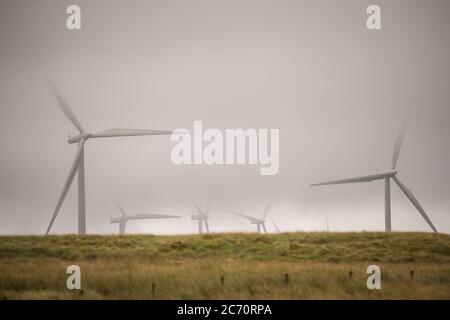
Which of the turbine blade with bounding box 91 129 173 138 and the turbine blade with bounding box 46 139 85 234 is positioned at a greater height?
the turbine blade with bounding box 91 129 173 138

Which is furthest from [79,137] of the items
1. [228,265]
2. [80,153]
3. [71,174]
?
[228,265]

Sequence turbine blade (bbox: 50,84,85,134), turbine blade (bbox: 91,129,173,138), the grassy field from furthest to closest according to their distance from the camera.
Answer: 1. turbine blade (bbox: 91,129,173,138)
2. turbine blade (bbox: 50,84,85,134)
3. the grassy field

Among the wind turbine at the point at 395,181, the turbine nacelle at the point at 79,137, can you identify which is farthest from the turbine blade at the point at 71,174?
the wind turbine at the point at 395,181

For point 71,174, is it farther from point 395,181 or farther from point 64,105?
point 395,181

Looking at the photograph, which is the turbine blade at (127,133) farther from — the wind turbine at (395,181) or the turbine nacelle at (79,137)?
the wind turbine at (395,181)

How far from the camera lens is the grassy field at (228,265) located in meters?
27.6

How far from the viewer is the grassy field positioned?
2761 centimetres

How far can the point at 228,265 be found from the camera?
35.7 metres

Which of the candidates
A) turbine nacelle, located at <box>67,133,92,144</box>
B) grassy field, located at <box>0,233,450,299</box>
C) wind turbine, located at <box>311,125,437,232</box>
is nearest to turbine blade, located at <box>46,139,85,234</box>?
turbine nacelle, located at <box>67,133,92,144</box>

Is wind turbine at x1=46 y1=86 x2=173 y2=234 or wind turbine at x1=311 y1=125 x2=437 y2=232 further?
wind turbine at x1=311 y1=125 x2=437 y2=232

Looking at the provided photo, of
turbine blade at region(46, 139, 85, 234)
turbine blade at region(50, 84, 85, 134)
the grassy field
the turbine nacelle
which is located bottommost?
the grassy field

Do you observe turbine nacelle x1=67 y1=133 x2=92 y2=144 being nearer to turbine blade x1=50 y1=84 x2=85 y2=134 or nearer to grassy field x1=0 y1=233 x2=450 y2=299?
turbine blade x1=50 y1=84 x2=85 y2=134
